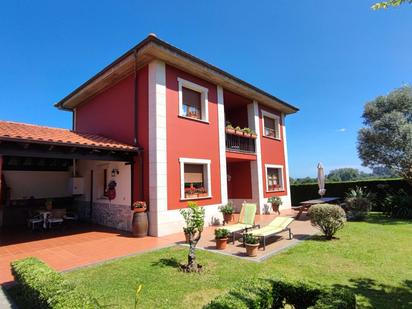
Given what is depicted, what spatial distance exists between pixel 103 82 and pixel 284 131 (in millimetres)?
12667

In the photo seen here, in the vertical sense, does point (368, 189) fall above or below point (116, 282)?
above

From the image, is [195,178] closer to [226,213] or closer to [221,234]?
[226,213]

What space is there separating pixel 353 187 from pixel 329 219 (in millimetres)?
11574

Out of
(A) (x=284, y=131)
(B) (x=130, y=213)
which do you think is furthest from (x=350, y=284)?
(A) (x=284, y=131)

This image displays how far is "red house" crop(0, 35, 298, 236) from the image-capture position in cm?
948

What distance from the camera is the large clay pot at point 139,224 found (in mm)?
9211

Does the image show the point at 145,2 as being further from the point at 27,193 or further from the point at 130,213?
the point at 27,193

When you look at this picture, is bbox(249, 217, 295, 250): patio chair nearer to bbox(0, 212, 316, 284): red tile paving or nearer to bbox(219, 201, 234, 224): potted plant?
bbox(0, 212, 316, 284): red tile paving

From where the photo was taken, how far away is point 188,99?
464 inches

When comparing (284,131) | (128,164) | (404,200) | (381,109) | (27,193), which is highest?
(381,109)

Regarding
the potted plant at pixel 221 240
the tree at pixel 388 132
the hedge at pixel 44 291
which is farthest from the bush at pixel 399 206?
the hedge at pixel 44 291

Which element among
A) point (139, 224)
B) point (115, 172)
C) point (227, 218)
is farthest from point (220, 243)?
point (115, 172)

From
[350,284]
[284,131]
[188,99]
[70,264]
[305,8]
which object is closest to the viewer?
[350,284]

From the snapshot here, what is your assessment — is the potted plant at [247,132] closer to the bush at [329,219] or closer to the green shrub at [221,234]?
the bush at [329,219]
